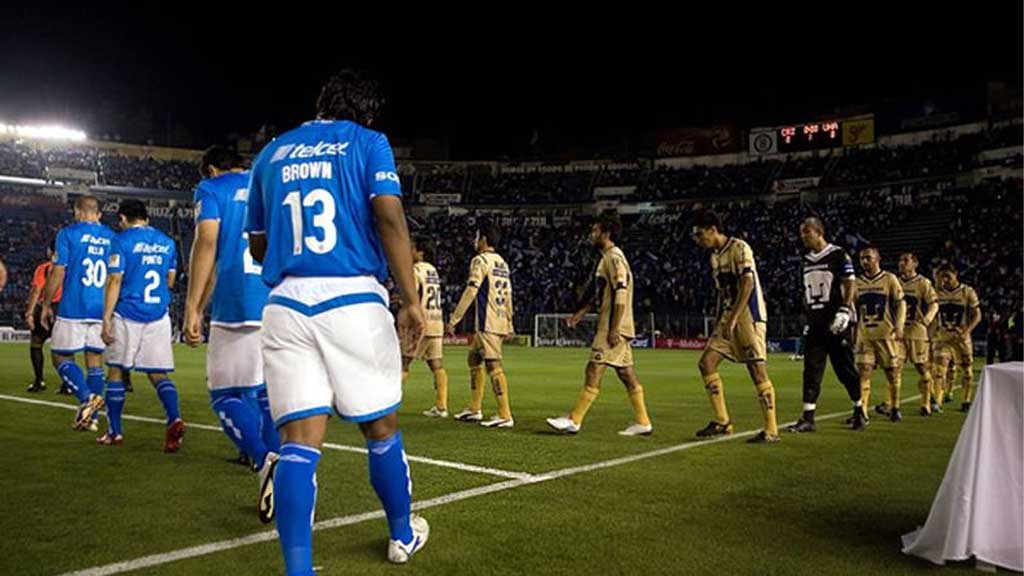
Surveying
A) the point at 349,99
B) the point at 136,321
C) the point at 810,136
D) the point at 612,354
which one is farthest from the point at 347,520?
the point at 810,136

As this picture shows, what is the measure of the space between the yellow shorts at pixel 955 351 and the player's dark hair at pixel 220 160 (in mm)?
10742

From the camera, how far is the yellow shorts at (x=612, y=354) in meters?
8.45

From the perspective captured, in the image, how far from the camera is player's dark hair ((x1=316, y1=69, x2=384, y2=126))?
151 inches

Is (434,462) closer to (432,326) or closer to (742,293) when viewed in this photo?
(742,293)

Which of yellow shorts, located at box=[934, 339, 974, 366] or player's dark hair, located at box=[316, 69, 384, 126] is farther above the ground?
player's dark hair, located at box=[316, 69, 384, 126]

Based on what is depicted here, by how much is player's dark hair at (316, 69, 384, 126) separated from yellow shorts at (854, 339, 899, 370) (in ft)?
28.3

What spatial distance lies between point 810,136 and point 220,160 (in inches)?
1994

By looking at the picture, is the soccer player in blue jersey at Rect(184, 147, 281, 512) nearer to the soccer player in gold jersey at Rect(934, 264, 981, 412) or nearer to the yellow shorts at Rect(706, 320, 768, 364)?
the yellow shorts at Rect(706, 320, 768, 364)

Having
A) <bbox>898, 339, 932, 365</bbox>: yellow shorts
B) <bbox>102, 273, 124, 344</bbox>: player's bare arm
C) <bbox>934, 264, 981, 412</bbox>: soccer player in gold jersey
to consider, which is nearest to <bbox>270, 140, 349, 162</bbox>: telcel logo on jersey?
<bbox>102, 273, 124, 344</bbox>: player's bare arm

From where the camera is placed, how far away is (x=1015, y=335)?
66.5ft

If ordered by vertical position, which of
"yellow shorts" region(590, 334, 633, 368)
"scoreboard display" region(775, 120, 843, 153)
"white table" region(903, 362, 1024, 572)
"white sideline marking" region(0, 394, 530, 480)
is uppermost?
"scoreboard display" region(775, 120, 843, 153)

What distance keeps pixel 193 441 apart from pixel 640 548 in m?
5.24

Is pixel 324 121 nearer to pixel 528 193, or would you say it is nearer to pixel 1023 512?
pixel 1023 512

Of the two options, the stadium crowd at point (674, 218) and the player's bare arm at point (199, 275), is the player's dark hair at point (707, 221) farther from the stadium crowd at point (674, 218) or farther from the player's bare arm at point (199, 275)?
the stadium crowd at point (674, 218)
